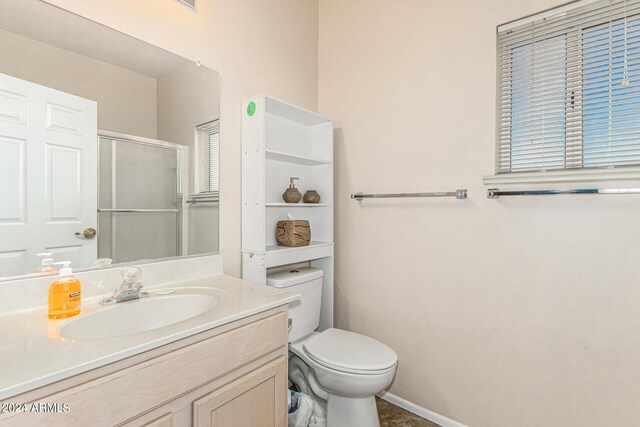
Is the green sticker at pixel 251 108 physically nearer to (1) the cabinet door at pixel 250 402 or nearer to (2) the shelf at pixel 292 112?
(2) the shelf at pixel 292 112

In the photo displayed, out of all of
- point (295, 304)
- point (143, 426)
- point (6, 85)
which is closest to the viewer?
point (143, 426)

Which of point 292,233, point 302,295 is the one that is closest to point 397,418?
point 302,295

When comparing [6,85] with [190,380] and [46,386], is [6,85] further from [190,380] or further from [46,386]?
[190,380]

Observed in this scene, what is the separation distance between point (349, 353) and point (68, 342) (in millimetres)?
1115

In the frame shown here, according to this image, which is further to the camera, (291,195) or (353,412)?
(291,195)

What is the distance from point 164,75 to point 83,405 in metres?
1.25

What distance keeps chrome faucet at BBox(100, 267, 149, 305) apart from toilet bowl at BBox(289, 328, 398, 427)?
0.83 m

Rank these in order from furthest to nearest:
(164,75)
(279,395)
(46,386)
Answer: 1. (164,75)
2. (279,395)
3. (46,386)

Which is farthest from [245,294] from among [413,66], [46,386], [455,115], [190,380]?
[413,66]

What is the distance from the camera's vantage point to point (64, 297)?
95 centimetres

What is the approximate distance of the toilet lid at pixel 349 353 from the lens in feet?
4.57

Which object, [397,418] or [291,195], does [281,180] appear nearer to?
[291,195]

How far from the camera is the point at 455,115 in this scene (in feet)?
5.25

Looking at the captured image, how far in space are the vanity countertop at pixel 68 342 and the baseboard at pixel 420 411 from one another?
44.4 inches
